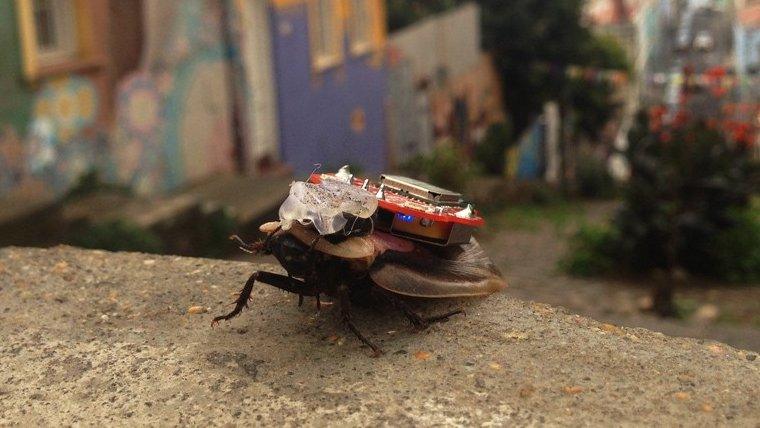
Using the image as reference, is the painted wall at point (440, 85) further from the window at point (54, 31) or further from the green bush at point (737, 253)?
the window at point (54, 31)

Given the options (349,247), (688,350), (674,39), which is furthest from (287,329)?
(674,39)

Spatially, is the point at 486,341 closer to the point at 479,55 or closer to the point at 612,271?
the point at 612,271

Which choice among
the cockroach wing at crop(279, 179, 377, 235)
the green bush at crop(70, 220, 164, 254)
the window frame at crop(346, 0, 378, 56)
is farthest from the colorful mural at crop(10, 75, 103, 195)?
the window frame at crop(346, 0, 378, 56)

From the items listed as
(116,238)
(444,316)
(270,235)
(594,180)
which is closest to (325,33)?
(594,180)

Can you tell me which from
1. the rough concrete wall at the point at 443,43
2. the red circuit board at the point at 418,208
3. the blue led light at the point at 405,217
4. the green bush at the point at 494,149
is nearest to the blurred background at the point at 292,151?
the rough concrete wall at the point at 443,43

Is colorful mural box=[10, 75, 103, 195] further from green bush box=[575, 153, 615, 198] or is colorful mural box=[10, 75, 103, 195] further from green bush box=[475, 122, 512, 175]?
green bush box=[475, 122, 512, 175]

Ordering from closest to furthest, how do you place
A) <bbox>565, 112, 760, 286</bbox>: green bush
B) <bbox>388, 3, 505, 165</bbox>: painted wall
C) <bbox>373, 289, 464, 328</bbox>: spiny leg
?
<bbox>373, 289, 464, 328</bbox>: spiny leg
<bbox>565, 112, 760, 286</bbox>: green bush
<bbox>388, 3, 505, 165</bbox>: painted wall
